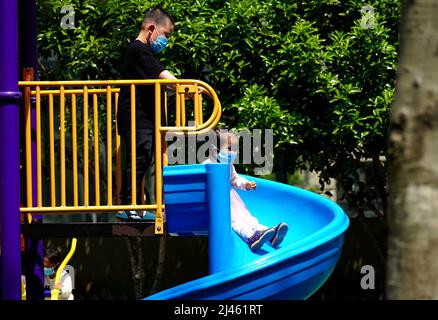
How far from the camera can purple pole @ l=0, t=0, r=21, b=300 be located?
675 cm

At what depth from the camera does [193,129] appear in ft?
22.5

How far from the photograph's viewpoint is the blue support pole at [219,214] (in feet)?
21.8

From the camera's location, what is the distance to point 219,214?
22.0ft

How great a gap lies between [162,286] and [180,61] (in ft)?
10.9

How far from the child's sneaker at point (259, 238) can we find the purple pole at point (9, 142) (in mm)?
1591

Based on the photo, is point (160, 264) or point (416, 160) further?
point (160, 264)

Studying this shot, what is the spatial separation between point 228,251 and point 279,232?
0.65 meters

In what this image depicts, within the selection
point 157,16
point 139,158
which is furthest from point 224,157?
point 157,16

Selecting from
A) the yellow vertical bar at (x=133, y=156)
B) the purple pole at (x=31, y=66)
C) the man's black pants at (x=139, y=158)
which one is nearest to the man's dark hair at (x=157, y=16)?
the yellow vertical bar at (x=133, y=156)

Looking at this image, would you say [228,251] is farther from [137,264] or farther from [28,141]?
[137,264]

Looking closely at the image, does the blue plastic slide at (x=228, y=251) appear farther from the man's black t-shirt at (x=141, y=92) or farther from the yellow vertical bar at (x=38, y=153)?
the yellow vertical bar at (x=38, y=153)
